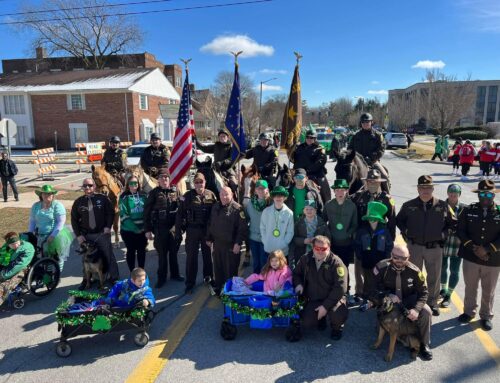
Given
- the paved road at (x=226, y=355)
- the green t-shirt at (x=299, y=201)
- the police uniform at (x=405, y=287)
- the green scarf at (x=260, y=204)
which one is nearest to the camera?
the paved road at (x=226, y=355)

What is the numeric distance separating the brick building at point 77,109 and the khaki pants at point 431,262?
33140mm

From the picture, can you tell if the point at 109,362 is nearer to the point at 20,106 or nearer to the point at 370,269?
the point at 370,269

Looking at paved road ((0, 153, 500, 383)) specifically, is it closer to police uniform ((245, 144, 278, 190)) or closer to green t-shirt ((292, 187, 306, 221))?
green t-shirt ((292, 187, 306, 221))

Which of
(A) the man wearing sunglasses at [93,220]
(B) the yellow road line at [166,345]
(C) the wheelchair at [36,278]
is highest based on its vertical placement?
(A) the man wearing sunglasses at [93,220]

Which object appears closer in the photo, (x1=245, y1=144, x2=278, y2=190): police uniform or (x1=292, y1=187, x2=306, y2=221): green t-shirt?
(x1=292, y1=187, x2=306, y2=221): green t-shirt

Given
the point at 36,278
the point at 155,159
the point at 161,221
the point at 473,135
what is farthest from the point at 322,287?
the point at 473,135

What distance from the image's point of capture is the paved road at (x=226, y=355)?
3.88 meters

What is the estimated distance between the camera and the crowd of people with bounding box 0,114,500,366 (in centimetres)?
462

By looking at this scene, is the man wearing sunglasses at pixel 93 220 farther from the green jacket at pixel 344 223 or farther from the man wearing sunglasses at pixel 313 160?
the man wearing sunglasses at pixel 313 160

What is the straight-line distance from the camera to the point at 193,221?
604cm

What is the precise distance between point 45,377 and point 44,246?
8.91 feet

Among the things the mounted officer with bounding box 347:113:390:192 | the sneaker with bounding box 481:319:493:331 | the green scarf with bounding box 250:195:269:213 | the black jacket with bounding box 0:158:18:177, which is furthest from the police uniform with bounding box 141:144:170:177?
the black jacket with bounding box 0:158:18:177

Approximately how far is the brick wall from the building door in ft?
0.97

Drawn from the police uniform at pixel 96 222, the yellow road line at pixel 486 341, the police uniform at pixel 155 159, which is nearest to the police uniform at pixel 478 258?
the yellow road line at pixel 486 341
